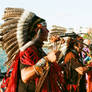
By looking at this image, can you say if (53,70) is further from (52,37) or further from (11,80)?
(52,37)

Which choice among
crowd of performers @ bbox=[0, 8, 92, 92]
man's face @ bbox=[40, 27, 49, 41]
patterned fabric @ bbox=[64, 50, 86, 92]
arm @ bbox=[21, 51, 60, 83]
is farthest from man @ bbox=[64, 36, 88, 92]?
arm @ bbox=[21, 51, 60, 83]

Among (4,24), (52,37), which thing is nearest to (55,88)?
(4,24)

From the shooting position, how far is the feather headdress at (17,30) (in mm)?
3203

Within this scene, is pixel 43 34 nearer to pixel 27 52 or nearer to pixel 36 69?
pixel 27 52

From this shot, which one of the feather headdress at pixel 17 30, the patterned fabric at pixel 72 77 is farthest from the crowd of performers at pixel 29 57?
the patterned fabric at pixel 72 77

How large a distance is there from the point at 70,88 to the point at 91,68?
3.72 feet

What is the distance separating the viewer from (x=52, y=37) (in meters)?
5.95

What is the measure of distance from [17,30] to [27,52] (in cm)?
38

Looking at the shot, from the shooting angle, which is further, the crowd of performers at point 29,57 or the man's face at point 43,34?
the man's face at point 43,34

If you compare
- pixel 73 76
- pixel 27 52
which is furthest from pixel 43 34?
pixel 73 76

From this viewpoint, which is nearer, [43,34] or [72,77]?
[43,34]

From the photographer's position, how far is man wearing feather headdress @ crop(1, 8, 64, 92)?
9.79ft

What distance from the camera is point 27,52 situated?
3.07m

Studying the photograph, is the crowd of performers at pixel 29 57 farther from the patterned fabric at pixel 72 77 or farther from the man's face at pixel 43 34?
the patterned fabric at pixel 72 77
